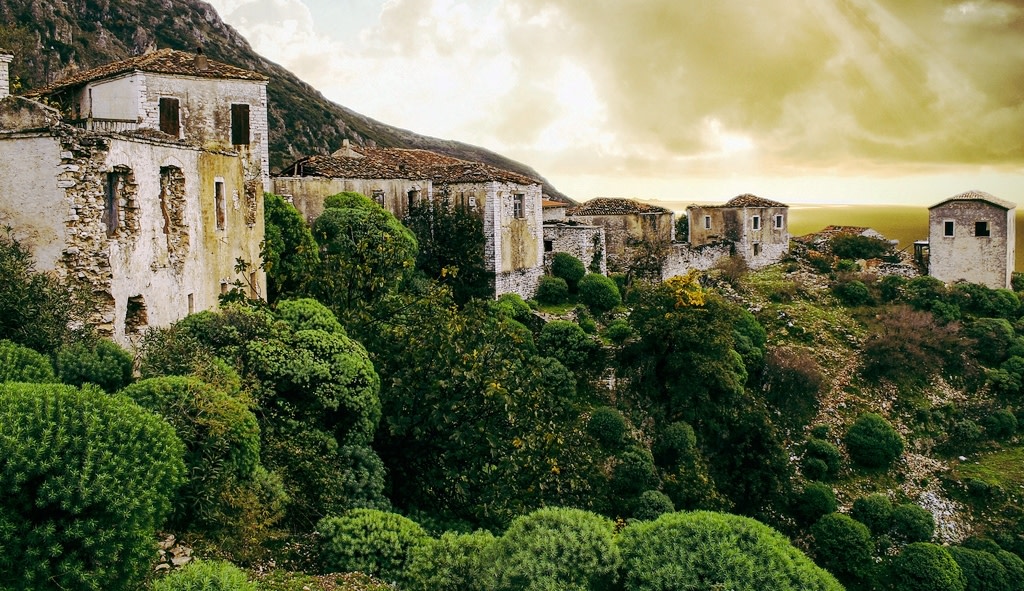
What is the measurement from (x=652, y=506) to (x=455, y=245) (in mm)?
12754

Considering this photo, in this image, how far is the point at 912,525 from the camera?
24.7 metres

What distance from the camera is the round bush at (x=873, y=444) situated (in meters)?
28.0

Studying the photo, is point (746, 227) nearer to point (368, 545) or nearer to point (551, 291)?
point (551, 291)

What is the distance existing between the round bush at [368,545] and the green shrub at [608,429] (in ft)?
45.4

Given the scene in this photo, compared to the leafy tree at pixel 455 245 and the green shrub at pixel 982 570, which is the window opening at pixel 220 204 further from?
the green shrub at pixel 982 570

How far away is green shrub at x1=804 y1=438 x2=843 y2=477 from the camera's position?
27.4 meters

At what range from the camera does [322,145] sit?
6625 centimetres

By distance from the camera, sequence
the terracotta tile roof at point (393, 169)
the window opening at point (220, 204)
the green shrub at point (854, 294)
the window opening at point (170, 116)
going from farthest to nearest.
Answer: the green shrub at point (854, 294) → the terracotta tile roof at point (393, 169) → the window opening at point (170, 116) → the window opening at point (220, 204)

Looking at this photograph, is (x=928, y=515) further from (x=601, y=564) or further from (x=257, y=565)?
(x=257, y=565)

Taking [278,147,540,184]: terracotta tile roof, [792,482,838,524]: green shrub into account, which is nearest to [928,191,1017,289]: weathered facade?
[792,482,838,524]: green shrub

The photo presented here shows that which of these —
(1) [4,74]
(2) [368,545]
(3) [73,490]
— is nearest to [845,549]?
(2) [368,545]

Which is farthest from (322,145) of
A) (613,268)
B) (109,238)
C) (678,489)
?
(109,238)

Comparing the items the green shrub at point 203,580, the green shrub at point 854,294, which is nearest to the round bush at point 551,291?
the green shrub at point 854,294

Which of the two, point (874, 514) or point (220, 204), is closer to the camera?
point (220, 204)
